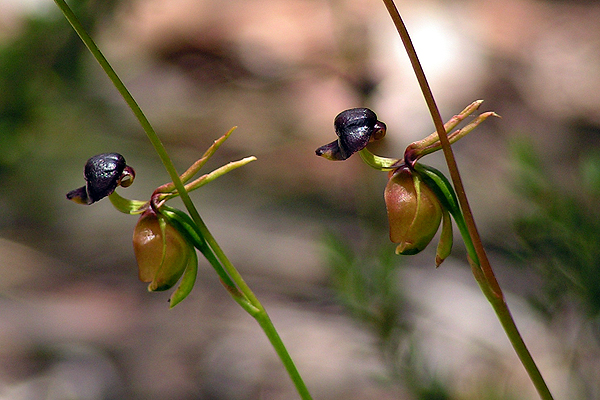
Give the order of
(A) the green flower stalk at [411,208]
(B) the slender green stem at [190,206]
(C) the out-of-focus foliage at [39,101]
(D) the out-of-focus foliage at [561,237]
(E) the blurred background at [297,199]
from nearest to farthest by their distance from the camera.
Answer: (B) the slender green stem at [190,206] < (A) the green flower stalk at [411,208] < (D) the out-of-focus foliage at [561,237] < (E) the blurred background at [297,199] < (C) the out-of-focus foliage at [39,101]

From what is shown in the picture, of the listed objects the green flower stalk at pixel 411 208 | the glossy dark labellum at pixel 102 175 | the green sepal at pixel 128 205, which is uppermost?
the glossy dark labellum at pixel 102 175

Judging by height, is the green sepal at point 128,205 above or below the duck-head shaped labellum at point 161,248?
above

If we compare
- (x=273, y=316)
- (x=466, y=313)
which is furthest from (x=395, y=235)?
(x=273, y=316)

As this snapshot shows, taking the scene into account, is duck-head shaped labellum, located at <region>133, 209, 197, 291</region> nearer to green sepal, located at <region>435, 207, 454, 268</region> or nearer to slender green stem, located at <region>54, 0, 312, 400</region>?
slender green stem, located at <region>54, 0, 312, 400</region>

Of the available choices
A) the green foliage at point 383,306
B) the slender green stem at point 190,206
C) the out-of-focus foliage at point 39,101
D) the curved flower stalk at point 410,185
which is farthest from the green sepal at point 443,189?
the out-of-focus foliage at point 39,101

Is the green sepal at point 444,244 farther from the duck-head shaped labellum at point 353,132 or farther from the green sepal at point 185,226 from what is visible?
the green sepal at point 185,226

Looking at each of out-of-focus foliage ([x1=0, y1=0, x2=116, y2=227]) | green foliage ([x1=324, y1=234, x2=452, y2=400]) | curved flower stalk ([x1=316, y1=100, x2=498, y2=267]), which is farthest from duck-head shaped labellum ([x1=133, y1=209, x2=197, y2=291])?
out-of-focus foliage ([x1=0, y1=0, x2=116, y2=227])
